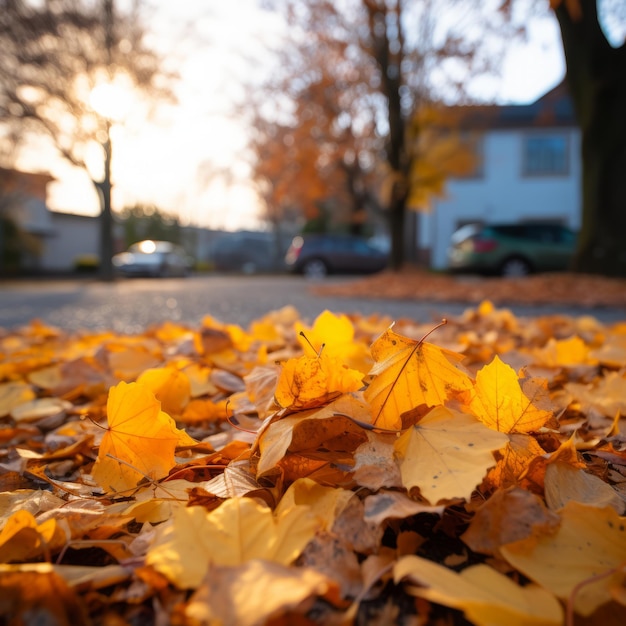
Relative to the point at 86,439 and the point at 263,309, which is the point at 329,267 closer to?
the point at 263,309

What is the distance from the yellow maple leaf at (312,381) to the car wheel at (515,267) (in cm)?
1270

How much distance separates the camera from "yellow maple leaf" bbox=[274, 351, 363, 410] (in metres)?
0.76

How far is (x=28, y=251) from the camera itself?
24734 millimetres

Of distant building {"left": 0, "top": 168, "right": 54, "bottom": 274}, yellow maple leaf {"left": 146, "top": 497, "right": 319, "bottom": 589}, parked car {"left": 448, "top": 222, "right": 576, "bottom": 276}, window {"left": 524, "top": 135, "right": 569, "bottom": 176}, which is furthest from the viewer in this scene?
distant building {"left": 0, "top": 168, "right": 54, "bottom": 274}

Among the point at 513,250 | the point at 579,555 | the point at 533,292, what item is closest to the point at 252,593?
the point at 579,555

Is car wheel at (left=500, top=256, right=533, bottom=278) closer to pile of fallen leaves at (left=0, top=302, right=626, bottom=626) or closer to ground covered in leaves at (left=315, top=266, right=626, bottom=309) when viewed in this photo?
ground covered in leaves at (left=315, top=266, right=626, bottom=309)

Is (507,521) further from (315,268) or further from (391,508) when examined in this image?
(315,268)

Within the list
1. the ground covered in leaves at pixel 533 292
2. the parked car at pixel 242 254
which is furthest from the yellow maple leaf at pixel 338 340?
the parked car at pixel 242 254

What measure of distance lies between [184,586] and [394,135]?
11.7 meters

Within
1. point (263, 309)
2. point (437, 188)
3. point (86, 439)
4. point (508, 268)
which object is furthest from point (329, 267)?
point (86, 439)

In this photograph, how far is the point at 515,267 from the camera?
42.3 feet

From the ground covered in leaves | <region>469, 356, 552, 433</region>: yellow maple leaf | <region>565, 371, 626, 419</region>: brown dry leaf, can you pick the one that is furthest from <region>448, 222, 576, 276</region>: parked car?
<region>469, 356, 552, 433</region>: yellow maple leaf

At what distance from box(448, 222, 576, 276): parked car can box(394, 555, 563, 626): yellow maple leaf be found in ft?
40.8

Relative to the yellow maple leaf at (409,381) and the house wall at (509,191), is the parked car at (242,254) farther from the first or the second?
the yellow maple leaf at (409,381)
